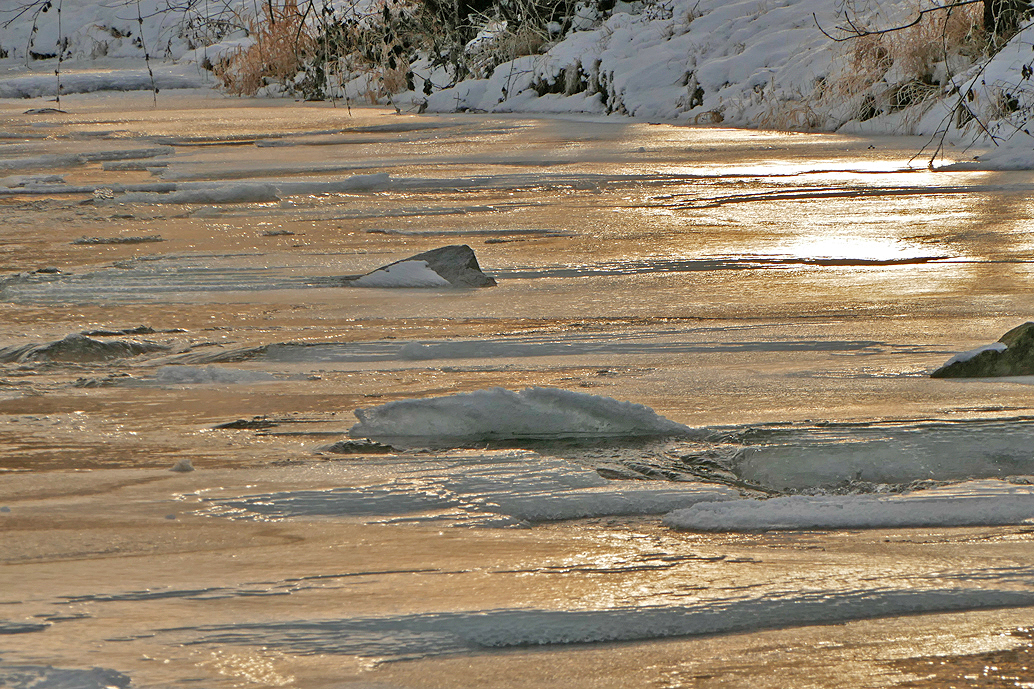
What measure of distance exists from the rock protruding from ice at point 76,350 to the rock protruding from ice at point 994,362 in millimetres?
1880

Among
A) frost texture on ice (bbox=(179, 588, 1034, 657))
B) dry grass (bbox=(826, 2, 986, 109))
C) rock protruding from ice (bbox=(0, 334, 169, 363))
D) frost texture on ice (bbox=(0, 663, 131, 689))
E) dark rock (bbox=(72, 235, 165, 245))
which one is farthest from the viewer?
dry grass (bbox=(826, 2, 986, 109))

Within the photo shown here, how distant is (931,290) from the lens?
4082 mm

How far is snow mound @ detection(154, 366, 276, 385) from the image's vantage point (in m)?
2.93

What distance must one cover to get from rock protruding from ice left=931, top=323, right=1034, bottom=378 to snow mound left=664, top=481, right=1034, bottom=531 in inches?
34.6

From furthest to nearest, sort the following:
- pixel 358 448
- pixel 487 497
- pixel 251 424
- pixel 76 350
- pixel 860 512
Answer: pixel 76 350 → pixel 251 424 → pixel 358 448 → pixel 487 497 → pixel 860 512

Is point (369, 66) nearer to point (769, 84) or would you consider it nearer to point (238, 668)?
point (769, 84)

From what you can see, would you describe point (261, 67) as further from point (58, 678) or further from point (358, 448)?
point (58, 678)

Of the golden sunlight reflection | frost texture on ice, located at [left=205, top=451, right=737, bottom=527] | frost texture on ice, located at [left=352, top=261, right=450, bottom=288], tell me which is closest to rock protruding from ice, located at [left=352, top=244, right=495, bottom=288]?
frost texture on ice, located at [left=352, top=261, right=450, bottom=288]

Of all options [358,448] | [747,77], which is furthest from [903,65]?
[358,448]

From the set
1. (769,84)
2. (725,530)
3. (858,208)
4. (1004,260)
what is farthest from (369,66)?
(725,530)

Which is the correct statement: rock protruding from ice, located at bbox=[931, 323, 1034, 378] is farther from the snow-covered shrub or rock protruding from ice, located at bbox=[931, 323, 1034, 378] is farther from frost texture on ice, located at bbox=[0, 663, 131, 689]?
the snow-covered shrub

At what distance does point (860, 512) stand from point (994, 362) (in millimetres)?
1102

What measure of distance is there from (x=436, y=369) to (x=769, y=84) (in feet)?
31.3

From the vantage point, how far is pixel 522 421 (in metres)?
2.44
